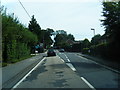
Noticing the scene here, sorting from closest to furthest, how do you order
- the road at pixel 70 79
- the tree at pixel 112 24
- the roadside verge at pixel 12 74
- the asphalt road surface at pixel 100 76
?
1. the road at pixel 70 79
2. the asphalt road surface at pixel 100 76
3. the roadside verge at pixel 12 74
4. the tree at pixel 112 24

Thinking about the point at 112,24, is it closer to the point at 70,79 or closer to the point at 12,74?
the point at 70,79

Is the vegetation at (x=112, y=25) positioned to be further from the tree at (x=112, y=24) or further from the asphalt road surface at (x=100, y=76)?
the asphalt road surface at (x=100, y=76)

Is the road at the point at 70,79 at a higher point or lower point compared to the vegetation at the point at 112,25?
lower

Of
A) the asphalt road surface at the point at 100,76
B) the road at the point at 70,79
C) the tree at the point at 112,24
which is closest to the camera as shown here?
the road at the point at 70,79

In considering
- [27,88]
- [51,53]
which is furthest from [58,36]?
[27,88]

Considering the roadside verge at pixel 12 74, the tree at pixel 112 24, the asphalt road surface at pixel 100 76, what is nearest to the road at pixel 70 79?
the asphalt road surface at pixel 100 76

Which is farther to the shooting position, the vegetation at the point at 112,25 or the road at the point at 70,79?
the vegetation at the point at 112,25

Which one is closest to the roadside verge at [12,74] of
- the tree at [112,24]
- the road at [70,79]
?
the road at [70,79]

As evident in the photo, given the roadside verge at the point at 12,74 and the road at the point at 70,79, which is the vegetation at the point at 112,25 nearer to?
the road at the point at 70,79

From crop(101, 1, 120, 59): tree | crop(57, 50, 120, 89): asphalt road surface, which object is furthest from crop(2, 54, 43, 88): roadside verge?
crop(101, 1, 120, 59): tree

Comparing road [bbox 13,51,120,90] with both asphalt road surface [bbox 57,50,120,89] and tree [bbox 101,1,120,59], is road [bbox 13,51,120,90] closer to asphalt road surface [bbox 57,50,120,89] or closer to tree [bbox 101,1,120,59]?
asphalt road surface [bbox 57,50,120,89]

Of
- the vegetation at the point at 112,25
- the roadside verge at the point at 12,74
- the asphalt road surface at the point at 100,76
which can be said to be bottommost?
the asphalt road surface at the point at 100,76

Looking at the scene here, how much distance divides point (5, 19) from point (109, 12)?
10.8 meters

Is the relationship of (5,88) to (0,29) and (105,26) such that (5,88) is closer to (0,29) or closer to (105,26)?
(0,29)
